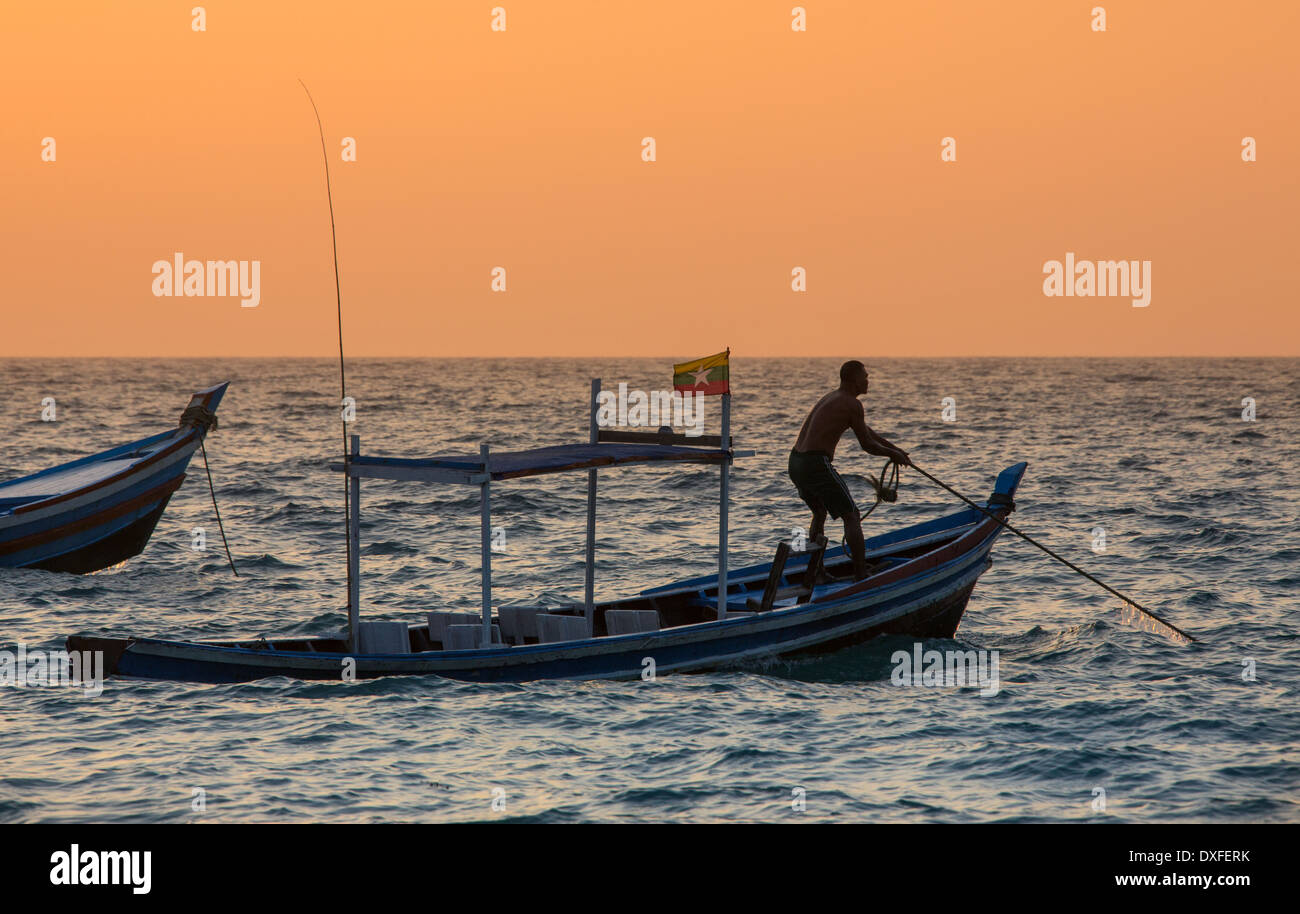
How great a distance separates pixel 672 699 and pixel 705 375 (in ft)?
9.99

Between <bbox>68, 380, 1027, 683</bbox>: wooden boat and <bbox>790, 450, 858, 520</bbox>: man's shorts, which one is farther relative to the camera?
<bbox>790, 450, 858, 520</bbox>: man's shorts

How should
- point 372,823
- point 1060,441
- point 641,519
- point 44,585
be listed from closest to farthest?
point 372,823, point 44,585, point 641,519, point 1060,441

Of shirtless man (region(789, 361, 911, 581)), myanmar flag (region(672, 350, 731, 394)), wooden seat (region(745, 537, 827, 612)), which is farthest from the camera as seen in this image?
wooden seat (region(745, 537, 827, 612))

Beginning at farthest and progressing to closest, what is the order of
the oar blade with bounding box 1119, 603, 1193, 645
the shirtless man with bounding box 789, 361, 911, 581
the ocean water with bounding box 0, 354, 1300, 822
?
1. the oar blade with bounding box 1119, 603, 1193, 645
2. the shirtless man with bounding box 789, 361, 911, 581
3. the ocean water with bounding box 0, 354, 1300, 822

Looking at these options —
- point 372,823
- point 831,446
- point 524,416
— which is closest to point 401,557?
point 831,446

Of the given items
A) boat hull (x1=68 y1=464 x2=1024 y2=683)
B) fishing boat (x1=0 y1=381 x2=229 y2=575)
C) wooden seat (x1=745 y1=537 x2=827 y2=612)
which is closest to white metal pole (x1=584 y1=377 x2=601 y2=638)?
boat hull (x1=68 y1=464 x2=1024 y2=683)

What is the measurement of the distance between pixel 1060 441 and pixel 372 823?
48.4 metres

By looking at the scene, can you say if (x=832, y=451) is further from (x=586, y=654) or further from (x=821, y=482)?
(x=586, y=654)

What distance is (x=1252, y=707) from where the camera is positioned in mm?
12727

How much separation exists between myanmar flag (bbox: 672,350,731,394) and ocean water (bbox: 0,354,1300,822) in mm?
2846

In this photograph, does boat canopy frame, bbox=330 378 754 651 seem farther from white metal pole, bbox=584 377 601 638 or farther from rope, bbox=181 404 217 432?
rope, bbox=181 404 217 432

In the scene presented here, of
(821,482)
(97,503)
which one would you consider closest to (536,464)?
(821,482)

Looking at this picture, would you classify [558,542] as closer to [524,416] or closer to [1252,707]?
[1252,707]

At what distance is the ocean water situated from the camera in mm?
10039
